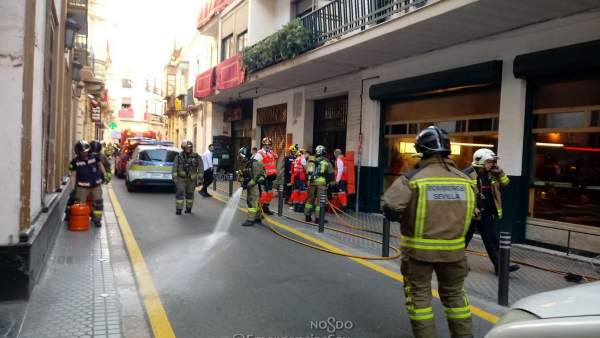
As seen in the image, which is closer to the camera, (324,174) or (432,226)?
(432,226)

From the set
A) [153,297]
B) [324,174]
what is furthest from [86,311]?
[324,174]

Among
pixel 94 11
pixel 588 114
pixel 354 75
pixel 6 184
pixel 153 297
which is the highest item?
pixel 94 11

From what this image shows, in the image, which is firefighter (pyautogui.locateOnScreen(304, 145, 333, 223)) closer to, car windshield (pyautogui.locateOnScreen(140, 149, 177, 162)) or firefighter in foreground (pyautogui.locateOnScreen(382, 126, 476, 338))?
firefighter in foreground (pyautogui.locateOnScreen(382, 126, 476, 338))

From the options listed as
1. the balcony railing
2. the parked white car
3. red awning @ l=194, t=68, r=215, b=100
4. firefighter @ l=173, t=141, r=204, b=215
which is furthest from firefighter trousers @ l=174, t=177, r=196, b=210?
the parked white car

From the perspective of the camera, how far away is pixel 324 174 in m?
11.2

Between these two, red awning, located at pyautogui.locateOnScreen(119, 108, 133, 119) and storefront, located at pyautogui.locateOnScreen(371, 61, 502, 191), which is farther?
red awning, located at pyautogui.locateOnScreen(119, 108, 133, 119)

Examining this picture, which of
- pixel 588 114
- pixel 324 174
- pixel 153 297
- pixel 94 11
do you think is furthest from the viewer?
pixel 94 11

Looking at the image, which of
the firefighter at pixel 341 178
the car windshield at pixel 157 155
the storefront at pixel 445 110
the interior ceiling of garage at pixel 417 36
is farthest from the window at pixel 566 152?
the car windshield at pixel 157 155

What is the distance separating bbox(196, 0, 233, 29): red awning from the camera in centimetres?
2244

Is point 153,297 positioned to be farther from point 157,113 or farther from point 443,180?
point 157,113

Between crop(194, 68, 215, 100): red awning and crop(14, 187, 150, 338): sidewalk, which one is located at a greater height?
crop(194, 68, 215, 100): red awning

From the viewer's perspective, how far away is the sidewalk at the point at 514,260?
6285 millimetres

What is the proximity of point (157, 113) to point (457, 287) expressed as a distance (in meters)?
74.8

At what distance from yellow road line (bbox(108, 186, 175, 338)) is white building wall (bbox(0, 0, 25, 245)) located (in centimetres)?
146
